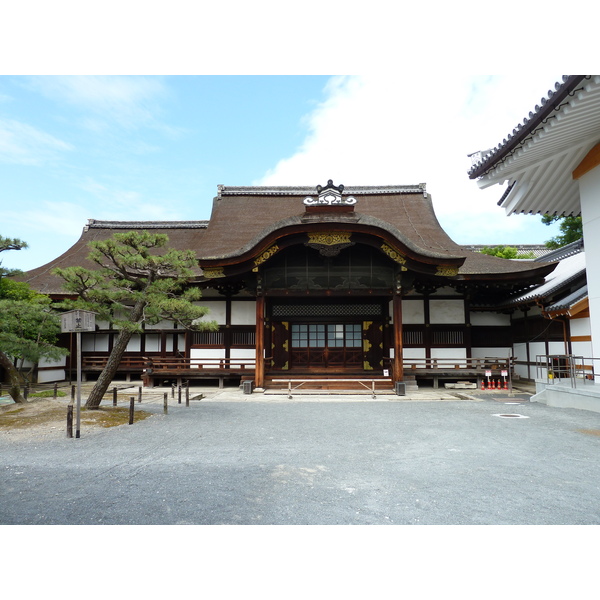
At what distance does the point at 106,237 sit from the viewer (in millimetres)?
20797

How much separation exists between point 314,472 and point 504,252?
90.8 feet

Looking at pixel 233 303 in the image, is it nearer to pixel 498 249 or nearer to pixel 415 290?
pixel 415 290

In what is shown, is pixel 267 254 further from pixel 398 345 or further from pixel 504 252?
pixel 504 252

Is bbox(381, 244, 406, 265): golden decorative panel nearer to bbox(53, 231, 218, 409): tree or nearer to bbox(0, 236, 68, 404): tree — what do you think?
bbox(53, 231, 218, 409): tree

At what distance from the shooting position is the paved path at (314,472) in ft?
12.5

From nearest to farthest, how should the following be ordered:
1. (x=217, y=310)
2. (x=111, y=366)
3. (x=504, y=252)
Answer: (x=111, y=366), (x=217, y=310), (x=504, y=252)

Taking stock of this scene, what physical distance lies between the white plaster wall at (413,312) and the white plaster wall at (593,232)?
628 centimetres

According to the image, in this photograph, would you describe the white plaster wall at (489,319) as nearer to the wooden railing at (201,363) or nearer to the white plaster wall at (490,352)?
the white plaster wall at (490,352)

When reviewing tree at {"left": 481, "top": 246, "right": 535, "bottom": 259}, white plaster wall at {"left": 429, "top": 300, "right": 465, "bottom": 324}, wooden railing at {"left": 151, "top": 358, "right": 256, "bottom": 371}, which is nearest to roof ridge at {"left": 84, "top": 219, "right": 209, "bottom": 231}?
wooden railing at {"left": 151, "top": 358, "right": 256, "bottom": 371}

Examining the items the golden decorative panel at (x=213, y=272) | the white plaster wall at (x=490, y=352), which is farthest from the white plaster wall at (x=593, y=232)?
the golden decorative panel at (x=213, y=272)

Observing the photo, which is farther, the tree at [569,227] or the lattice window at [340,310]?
the tree at [569,227]

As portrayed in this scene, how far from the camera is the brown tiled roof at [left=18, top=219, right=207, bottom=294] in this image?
59.5 feet

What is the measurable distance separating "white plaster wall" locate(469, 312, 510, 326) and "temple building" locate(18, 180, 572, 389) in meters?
0.04

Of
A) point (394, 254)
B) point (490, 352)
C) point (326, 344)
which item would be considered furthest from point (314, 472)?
point (490, 352)
